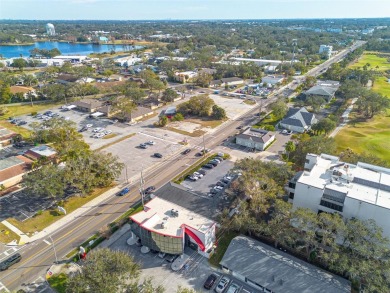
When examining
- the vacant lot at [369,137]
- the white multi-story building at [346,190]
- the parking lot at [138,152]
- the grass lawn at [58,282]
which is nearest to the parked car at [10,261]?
the grass lawn at [58,282]

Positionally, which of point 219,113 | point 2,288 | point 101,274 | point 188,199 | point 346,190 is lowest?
point 2,288

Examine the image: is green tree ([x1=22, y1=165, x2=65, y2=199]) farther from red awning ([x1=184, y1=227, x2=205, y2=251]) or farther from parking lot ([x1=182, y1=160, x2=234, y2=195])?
red awning ([x1=184, y1=227, x2=205, y2=251])

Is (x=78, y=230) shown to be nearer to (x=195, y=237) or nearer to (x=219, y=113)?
(x=195, y=237)

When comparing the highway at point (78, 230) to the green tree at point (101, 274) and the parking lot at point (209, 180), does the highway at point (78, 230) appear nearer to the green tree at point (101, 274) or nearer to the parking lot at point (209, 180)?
the parking lot at point (209, 180)

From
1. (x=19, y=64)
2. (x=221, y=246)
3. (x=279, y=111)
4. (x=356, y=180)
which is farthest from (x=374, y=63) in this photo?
(x=19, y=64)

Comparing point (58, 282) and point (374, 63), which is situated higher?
point (374, 63)

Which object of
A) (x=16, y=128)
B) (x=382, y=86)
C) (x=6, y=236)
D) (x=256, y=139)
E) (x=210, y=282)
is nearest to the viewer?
(x=210, y=282)

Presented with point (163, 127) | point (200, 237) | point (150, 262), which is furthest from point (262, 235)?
point (163, 127)
